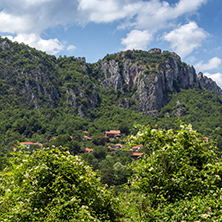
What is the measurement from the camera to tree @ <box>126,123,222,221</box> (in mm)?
5417

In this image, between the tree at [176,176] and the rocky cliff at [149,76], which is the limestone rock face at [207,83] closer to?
the rocky cliff at [149,76]

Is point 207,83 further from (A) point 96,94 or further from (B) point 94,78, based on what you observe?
(A) point 96,94

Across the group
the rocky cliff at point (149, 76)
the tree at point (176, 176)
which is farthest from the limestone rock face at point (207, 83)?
the tree at point (176, 176)

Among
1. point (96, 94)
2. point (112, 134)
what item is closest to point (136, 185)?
point (112, 134)

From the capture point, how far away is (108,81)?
5984 inches

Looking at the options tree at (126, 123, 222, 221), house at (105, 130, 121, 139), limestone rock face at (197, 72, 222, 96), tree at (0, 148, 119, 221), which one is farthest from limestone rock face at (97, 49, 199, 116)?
tree at (0, 148, 119, 221)

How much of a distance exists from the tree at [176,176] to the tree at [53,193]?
1037 millimetres

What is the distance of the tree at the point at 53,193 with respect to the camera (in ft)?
17.6

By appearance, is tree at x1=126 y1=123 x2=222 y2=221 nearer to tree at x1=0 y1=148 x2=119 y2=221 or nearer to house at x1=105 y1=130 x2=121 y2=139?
tree at x1=0 y1=148 x2=119 y2=221

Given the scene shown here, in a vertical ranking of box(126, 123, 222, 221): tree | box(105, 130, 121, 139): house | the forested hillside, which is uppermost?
the forested hillside

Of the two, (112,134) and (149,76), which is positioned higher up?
(149,76)

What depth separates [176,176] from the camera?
593 cm

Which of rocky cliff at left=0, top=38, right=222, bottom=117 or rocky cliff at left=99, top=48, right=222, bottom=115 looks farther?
rocky cliff at left=99, top=48, right=222, bottom=115

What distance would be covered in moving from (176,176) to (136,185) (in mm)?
1109
